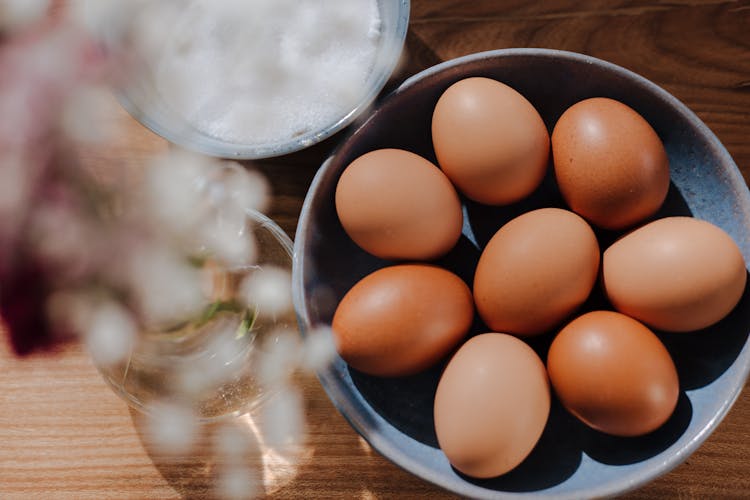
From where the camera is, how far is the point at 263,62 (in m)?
0.69

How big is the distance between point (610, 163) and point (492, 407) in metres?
0.22

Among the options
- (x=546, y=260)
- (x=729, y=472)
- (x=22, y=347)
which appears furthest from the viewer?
(x=729, y=472)

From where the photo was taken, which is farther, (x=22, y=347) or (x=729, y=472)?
(x=729, y=472)

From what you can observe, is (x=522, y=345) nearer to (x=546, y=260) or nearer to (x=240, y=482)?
(x=546, y=260)

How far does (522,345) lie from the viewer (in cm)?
56

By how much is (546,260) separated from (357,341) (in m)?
0.17

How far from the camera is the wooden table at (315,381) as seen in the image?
67 centimetres

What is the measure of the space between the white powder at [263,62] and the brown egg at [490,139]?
0.13 meters

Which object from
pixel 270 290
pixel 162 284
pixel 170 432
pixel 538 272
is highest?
pixel 162 284

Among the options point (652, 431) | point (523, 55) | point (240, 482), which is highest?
point (523, 55)

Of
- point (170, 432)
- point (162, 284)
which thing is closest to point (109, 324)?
point (162, 284)

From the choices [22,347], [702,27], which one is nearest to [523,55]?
[702,27]

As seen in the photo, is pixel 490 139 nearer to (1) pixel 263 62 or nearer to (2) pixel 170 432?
(1) pixel 263 62

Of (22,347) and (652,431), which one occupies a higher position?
(22,347)
